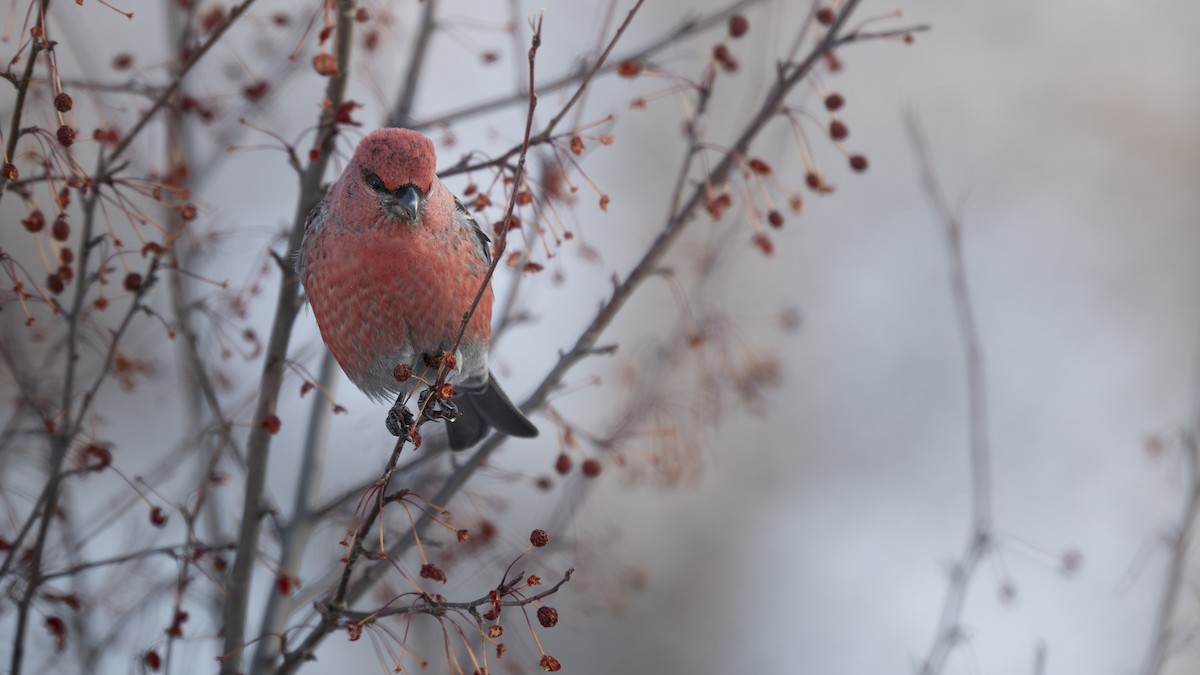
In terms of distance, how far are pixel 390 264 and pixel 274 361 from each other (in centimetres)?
34

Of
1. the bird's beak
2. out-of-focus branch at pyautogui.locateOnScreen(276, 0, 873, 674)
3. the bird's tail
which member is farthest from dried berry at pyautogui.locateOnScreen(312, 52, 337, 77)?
the bird's tail

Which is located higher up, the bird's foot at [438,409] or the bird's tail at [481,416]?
the bird's tail at [481,416]

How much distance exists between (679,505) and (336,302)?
473cm

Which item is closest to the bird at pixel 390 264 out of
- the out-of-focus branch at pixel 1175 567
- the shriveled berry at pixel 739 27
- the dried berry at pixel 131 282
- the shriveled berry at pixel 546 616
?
→ the dried berry at pixel 131 282

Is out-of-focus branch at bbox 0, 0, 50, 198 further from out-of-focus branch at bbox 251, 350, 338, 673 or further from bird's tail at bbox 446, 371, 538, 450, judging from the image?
bird's tail at bbox 446, 371, 538, 450

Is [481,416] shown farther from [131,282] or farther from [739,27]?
[739,27]

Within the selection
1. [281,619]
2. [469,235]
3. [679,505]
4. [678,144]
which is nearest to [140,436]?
[679,505]

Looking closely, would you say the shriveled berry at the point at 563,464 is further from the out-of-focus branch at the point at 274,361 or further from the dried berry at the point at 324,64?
the dried berry at the point at 324,64

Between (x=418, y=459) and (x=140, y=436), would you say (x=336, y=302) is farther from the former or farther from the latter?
(x=140, y=436)

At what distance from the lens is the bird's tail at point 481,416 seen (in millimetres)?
2508

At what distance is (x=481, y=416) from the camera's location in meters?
2.57

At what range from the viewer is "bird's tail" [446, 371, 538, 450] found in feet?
8.23

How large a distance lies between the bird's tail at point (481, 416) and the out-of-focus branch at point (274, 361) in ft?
1.47

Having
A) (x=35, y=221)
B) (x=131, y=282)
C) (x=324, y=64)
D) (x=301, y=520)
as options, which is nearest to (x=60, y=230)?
(x=35, y=221)
